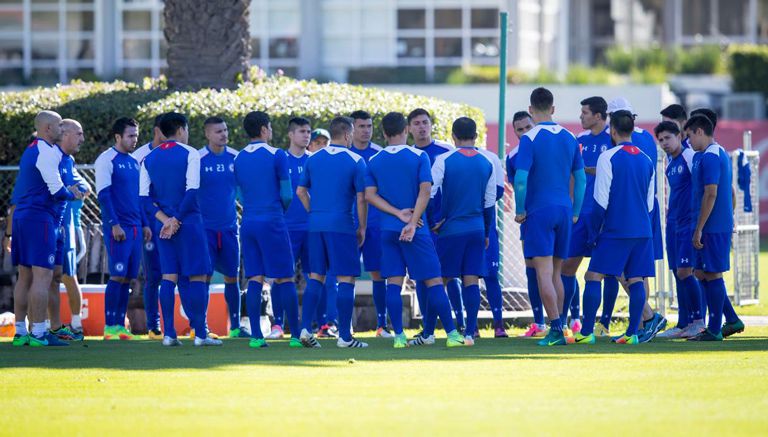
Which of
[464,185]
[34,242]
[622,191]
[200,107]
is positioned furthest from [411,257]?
[200,107]

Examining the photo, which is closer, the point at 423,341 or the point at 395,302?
the point at 395,302

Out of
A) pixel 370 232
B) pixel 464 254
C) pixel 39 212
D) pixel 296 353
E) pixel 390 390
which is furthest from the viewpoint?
pixel 370 232

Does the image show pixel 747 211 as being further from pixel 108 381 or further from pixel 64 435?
pixel 64 435

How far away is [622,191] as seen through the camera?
12719 millimetres

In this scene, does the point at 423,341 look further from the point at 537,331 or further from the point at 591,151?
the point at 591,151

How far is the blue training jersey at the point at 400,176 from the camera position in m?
12.5

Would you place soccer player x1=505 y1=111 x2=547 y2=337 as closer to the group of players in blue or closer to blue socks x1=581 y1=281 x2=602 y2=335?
the group of players in blue

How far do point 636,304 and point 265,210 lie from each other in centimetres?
349

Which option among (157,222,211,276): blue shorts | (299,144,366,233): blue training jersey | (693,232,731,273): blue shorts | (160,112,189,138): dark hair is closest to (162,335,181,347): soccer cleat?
(157,222,211,276): blue shorts

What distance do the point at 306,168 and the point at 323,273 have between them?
39.2 inches

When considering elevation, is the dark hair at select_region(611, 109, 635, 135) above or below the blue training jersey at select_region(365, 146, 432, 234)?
above

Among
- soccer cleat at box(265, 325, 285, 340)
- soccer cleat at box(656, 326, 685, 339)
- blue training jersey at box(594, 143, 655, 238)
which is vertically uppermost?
blue training jersey at box(594, 143, 655, 238)

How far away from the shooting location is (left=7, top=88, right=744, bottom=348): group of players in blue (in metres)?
12.7

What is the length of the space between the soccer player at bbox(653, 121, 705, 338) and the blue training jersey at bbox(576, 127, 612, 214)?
1.71 ft
